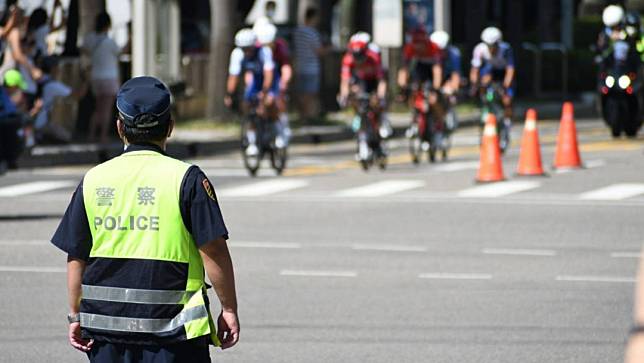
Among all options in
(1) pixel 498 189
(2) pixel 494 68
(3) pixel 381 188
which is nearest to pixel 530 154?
(1) pixel 498 189

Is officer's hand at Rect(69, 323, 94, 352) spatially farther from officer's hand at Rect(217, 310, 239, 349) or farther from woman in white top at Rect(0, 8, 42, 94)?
woman in white top at Rect(0, 8, 42, 94)

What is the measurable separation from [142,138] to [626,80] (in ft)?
67.9

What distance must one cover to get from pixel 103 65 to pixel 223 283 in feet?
63.8

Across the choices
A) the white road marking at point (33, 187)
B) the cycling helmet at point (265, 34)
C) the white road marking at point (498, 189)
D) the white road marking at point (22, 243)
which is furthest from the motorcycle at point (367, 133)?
the white road marking at point (22, 243)

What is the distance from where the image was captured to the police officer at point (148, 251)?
5883mm

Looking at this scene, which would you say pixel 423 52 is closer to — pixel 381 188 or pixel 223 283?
pixel 381 188

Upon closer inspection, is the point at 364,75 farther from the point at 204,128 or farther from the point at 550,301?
the point at 550,301

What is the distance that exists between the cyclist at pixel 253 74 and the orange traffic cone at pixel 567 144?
3575 millimetres

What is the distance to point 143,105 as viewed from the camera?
234 inches

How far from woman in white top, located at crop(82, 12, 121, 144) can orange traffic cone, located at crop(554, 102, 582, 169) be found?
6.19 m

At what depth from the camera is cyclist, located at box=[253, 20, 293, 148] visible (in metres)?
21.6

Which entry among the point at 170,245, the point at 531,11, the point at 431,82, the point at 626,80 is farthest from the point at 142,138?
the point at 531,11

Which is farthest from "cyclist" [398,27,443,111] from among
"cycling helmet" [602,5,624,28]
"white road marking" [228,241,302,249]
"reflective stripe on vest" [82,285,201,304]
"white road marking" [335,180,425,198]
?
"reflective stripe on vest" [82,285,201,304]

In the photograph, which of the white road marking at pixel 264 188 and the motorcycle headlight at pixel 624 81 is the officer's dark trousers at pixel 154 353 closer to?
the white road marking at pixel 264 188
